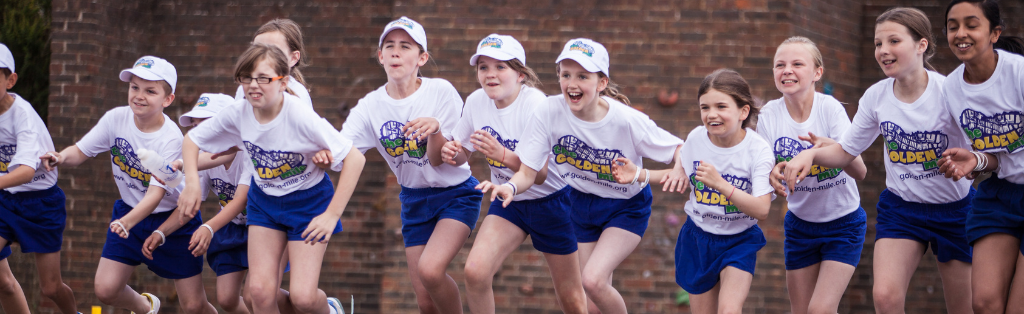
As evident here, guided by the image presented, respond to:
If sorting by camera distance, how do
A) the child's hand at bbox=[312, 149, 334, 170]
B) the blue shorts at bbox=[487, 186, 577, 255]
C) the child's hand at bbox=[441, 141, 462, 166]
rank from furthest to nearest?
the blue shorts at bbox=[487, 186, 577, 255] < the child's hand at bbox=[441, 141, 462, 166] < the child's hand at bbox=[312, 149, 334, 170]

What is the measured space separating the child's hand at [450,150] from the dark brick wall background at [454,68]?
6.96ft

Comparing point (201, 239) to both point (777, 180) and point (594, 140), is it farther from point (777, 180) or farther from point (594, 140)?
point (777, 180)

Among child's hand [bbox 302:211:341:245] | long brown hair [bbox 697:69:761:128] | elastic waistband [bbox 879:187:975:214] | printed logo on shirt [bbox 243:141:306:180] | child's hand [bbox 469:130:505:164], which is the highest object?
long brown hair [bbox 697:69:761:128]

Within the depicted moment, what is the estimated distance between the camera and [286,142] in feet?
14.7

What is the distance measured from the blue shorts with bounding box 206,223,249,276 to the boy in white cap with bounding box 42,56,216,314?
9.5 inches

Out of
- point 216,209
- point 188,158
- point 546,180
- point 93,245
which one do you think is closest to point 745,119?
point 546,180

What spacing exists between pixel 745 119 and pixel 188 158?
9.68 ft

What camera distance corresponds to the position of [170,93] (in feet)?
18.0

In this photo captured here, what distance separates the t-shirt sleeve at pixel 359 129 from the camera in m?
4.93

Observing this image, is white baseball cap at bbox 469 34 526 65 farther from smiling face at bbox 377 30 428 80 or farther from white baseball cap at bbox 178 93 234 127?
white baseball cap at bbox 178 93 234 127

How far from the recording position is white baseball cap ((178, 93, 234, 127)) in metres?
5.31

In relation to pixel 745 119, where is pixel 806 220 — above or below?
below

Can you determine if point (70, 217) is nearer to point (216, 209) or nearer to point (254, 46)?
point (216, 209)

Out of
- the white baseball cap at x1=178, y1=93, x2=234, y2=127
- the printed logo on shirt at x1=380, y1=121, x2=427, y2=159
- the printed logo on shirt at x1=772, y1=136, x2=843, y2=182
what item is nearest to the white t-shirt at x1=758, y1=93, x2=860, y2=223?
the printed logo on shirt at x1=772, y1=136, x2=843, y2=182
